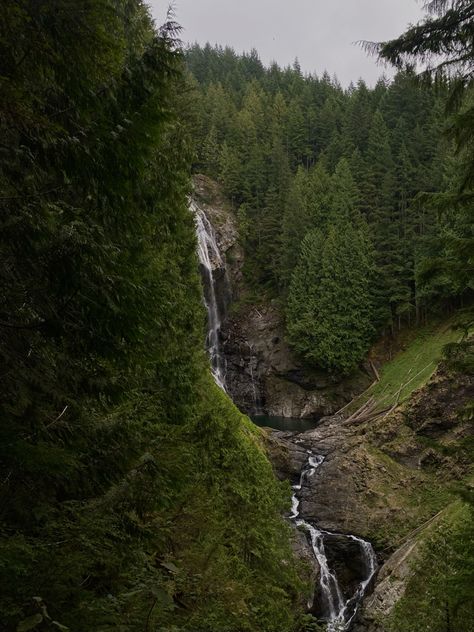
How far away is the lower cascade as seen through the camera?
43.9 ft

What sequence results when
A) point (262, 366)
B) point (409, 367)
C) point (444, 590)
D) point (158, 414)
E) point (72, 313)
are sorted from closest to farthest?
point (72, 313), point (444, 590), point (158, 414), point (409, 367), point (262, 366)

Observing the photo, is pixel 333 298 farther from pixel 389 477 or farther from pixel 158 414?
pixel 158 414

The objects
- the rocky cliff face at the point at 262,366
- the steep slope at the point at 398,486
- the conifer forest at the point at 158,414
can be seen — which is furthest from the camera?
the rocky cliff face at the point at 262,366

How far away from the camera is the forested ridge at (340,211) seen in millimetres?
38219

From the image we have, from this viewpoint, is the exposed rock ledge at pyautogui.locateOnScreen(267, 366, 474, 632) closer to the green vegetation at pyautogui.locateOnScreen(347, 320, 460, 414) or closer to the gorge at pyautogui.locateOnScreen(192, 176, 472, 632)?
the gorge at pyautogui.locateOnScreen(192, 176, 472, 632)

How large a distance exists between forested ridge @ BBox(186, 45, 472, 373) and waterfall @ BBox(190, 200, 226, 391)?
6118 mm

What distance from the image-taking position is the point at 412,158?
45.8m

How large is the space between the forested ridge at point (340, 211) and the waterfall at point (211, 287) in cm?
612

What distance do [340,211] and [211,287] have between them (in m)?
14.7

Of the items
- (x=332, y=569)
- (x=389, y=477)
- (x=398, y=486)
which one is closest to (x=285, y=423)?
(x=389, y=477)

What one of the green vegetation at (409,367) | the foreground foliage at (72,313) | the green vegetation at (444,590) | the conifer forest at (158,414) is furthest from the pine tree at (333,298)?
the foreground foliage at (72,313)

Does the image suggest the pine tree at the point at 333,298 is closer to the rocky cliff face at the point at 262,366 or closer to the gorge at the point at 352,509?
the rocky cliff face at the point at 262,366

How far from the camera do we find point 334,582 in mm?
14656

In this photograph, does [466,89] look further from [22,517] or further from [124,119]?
[22,517]
